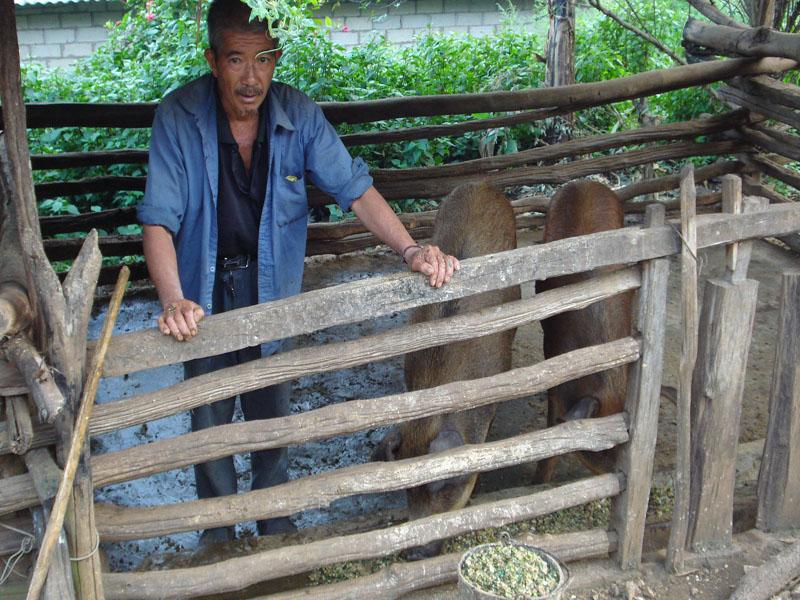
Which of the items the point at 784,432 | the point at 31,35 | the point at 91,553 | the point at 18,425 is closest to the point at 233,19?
the point at 18,425

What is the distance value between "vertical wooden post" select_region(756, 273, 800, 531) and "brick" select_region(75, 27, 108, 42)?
32.5 ft

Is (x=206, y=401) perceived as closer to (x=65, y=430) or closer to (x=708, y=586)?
(x=65, y=430)

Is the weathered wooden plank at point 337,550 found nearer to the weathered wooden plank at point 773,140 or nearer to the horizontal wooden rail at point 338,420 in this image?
the horizontal wooden rail at point 338,420

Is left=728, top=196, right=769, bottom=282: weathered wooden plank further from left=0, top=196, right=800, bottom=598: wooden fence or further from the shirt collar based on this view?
the shirt collar

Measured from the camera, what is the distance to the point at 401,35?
37.6 ft

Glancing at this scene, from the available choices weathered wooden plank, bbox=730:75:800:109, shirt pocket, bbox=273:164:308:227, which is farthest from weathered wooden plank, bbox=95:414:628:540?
weathered wooden plank, bbox=730:75:800:109

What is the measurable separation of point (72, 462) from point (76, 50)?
9.88 meters

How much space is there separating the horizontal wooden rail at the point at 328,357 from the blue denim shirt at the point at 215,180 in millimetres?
634

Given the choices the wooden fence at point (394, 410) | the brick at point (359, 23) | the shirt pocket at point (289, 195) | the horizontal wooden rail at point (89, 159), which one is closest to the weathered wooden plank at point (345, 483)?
the wooden fence at point (394, 410)

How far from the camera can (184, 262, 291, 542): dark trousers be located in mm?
3420

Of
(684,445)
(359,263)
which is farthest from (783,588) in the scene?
(359,263)

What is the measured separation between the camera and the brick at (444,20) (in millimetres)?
11602

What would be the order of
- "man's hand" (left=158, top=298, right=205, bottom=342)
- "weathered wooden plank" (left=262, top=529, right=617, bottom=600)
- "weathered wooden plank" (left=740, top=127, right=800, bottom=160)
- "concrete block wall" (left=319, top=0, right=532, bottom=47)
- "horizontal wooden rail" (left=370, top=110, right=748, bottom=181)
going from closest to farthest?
"man's hand" (left=158, top=298, right=205, bottom=342) < "weathered wooden plank" (left=262, top=529, right=617, bottom=600) < "weathered wooden plank" (left=740, top=127, right=800, bottom=160) < "horizontal wooden rail" (left=370, top=110, right=748, bottom=181) < "concrete block wall" (left=319, top=0, right=532, bottom=47)

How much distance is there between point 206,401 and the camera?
2713 millimetres
